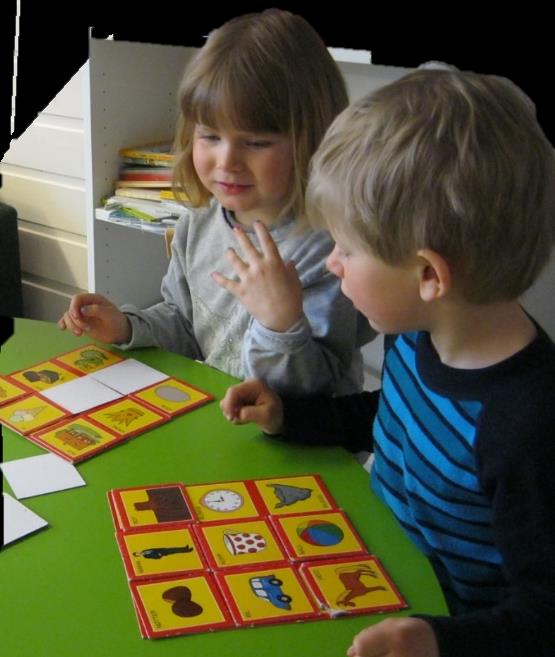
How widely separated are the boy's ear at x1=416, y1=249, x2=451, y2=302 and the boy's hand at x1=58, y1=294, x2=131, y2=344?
0.60 meters

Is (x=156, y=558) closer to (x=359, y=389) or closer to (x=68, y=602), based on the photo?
(x=68, y=602)

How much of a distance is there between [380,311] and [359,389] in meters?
0.53

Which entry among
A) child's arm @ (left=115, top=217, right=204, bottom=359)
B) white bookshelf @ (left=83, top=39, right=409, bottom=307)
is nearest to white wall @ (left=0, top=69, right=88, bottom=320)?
white bookshelf @ (left=83, top=39, right=409, bottom=307)

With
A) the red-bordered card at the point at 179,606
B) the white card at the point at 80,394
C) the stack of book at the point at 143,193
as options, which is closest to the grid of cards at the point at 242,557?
the red-bordered card at the point at 179,606

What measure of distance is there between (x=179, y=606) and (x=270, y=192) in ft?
2.44

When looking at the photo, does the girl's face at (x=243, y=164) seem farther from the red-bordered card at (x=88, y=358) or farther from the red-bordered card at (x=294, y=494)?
the red-bordered card at (x=294, y=494)

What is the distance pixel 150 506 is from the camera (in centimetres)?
82

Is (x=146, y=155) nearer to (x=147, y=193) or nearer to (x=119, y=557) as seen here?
(x=147, y=193)

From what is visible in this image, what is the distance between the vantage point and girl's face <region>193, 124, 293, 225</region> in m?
1.20

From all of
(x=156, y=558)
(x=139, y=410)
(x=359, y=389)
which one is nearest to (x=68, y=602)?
(x=156, y=558)

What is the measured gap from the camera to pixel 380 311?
80 centimetres

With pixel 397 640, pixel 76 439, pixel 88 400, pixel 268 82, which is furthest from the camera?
pixel 268 82

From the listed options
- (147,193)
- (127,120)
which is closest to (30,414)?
(147,193)

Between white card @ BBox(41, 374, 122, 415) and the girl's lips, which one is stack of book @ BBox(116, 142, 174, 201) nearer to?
the girl's lips
